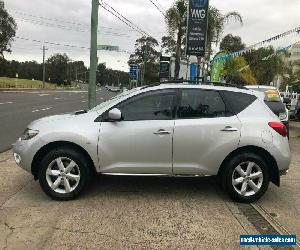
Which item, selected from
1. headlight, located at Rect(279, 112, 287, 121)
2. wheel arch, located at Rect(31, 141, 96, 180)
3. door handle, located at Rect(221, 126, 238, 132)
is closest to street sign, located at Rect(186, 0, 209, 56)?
headlight, located at Rect(279, 112, 287, 121)

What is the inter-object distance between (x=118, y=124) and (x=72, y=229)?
66.3 inches

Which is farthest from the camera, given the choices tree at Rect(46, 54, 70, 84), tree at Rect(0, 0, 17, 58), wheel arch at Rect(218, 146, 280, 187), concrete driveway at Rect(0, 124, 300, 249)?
tree at Rect(46, 54, 70, 84)

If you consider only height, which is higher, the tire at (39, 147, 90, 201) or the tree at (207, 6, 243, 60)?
the tree at (207, 6, 243, 60)

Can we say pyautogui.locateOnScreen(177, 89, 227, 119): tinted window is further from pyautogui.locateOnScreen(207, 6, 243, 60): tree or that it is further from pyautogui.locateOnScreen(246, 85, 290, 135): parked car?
pyautogui.locateOnScreen(207, 6, 243, 60): tree

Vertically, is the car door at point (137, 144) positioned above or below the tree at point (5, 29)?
below

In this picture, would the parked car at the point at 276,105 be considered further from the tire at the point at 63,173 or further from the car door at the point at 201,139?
the tire at the point at 63,173

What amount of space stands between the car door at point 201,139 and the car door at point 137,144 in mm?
131

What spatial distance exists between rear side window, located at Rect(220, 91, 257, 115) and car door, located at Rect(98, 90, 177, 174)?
0.84m

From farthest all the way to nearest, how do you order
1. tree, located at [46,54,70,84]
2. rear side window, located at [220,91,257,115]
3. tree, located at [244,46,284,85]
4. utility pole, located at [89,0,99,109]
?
tree, located at [46,54,70,84]
tree, located at [244,46,284,85]
utility pole, located at [89,0,99,109]
rear side window, located at [220,91,257,115]

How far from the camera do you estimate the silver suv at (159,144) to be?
243 inches

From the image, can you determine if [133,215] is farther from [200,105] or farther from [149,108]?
[200,105]

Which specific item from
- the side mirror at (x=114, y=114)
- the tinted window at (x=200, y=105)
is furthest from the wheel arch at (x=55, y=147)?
the tinted window at (x=200, y=105)

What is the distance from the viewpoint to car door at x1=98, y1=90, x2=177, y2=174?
244 inches

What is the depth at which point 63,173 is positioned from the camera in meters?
6.17
